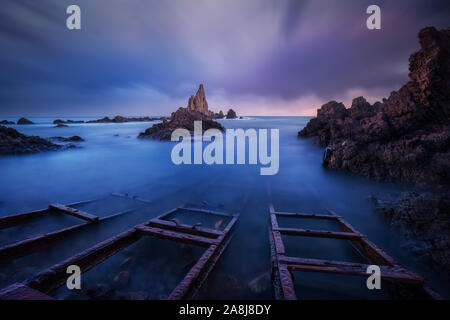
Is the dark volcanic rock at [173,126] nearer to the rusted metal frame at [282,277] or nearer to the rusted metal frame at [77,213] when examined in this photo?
the rusted metal frame at [77,213]

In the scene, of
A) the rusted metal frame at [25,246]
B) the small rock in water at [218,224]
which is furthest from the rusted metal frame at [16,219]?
the small rock in water at [218,224]

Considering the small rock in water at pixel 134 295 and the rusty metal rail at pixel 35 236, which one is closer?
the small rock in water at pixel 134 295

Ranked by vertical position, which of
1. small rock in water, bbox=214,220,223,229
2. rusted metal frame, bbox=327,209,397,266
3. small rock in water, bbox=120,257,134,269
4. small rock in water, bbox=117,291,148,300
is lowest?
small rock in water, bbox=117,291,148,300

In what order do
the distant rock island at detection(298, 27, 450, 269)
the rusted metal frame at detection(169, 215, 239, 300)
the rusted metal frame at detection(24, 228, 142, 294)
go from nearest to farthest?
the rusted metal frame at detection(169, 215, 239, 300) → the rusted metal frame at detection(24, 228, 142, 294) → the distant rock island at detection(298, 27, 450, 269)

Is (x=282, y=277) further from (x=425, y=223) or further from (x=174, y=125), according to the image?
(x=174, y=125)

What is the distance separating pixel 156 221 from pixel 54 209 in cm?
360

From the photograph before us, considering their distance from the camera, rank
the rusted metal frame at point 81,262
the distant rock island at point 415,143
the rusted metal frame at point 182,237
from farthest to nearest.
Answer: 1. the distant rock island at point 415,143
2. the rusted metal frame at point 182,237
3. the rusted metal frame at point 81,262

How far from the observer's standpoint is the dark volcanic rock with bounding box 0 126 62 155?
567 inches

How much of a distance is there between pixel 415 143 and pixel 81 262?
43.1 ft

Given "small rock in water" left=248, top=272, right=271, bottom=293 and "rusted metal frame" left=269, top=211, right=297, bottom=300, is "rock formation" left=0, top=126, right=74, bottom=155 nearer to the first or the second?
"small rock in water" left=248, top=272, right=271, bottom=293

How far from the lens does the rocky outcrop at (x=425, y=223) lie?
3.65 m

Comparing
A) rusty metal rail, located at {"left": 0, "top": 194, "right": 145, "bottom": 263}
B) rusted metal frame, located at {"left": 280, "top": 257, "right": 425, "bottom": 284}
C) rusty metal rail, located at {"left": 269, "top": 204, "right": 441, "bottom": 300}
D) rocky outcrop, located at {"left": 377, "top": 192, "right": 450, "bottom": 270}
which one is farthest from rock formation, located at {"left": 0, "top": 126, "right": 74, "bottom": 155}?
rocky outcrop, located at {"left": 377, "top": 192, "right": 450, "bottom": 270}

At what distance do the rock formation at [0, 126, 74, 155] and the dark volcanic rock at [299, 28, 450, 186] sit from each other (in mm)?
24958

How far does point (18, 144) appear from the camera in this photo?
49.6 ft
